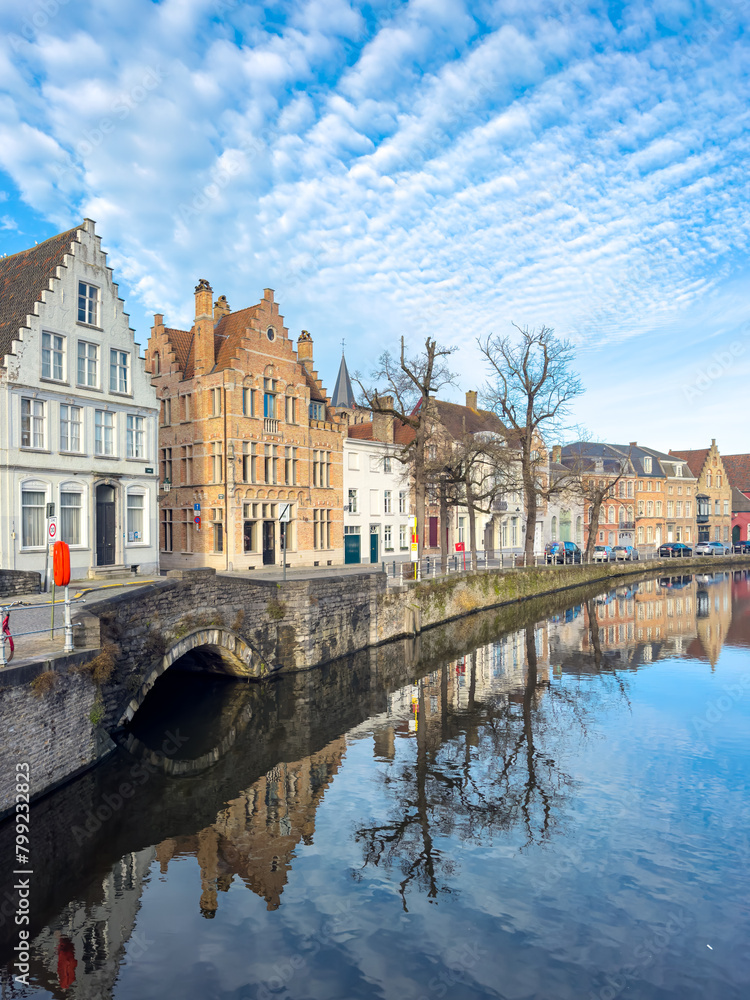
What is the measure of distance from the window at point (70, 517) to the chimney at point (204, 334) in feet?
37.5

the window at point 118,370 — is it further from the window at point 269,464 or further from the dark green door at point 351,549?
the dark green door at point 351,549

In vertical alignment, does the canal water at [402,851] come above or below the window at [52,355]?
below

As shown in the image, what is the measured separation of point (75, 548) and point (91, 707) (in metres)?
12.5

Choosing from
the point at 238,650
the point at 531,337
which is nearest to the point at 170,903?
the point at 238,650

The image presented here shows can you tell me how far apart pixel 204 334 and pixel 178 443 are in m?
5.88

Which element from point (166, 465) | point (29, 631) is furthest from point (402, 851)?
point (166, 465)

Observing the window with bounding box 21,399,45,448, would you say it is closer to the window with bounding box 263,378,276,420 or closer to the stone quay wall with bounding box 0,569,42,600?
the stone quay wall with bounding box 0,569,42,600

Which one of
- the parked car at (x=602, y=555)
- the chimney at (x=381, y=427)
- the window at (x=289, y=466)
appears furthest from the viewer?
the parked car at (x=602, y=555)

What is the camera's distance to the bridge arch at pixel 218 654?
1631 centimetres

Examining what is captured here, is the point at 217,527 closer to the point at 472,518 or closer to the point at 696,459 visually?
the point at 472,518

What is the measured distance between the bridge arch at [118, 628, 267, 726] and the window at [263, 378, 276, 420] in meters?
16.9

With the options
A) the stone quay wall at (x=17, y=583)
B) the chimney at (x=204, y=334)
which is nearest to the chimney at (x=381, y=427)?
the chimney at (x=204, y=334)

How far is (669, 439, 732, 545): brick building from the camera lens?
83750mm

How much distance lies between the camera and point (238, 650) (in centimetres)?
2048
